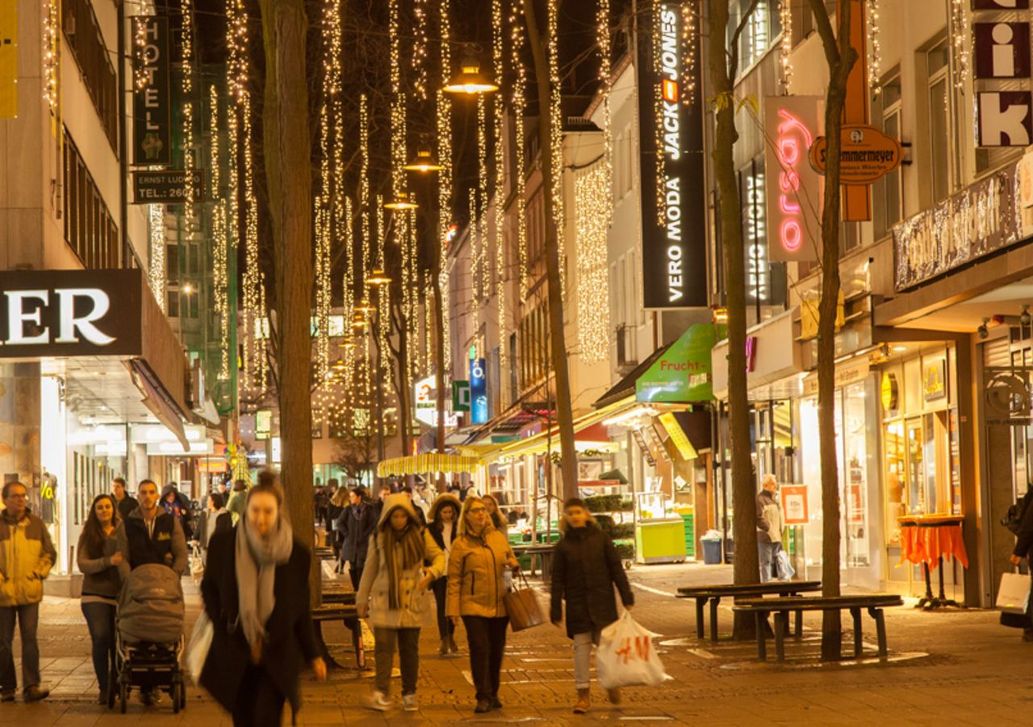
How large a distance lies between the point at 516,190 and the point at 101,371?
128 feet

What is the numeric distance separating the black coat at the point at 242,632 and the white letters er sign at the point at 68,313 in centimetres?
1574

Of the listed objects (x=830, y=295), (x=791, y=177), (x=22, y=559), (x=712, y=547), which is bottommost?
(x=712, y=547)

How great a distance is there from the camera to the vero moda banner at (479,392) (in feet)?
286

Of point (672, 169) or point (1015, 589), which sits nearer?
point (1015, 589)

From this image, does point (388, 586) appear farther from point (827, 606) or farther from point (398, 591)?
point (827, 606)

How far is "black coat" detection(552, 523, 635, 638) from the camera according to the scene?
50.6 ft

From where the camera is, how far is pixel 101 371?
2948cm

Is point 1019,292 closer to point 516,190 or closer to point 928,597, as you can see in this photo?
point 928,597

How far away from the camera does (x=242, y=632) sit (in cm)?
978

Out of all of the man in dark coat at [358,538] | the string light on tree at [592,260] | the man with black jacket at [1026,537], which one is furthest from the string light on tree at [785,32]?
the string light on tree at [592,260]

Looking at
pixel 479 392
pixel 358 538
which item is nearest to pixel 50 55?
pixel 358 538

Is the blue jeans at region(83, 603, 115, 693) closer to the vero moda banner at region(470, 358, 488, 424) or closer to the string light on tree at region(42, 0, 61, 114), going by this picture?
the string light on tree at region(42, 0, 61, 114)

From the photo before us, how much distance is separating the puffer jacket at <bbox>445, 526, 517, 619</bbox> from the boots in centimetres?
107

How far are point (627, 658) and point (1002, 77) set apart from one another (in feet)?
25.9
